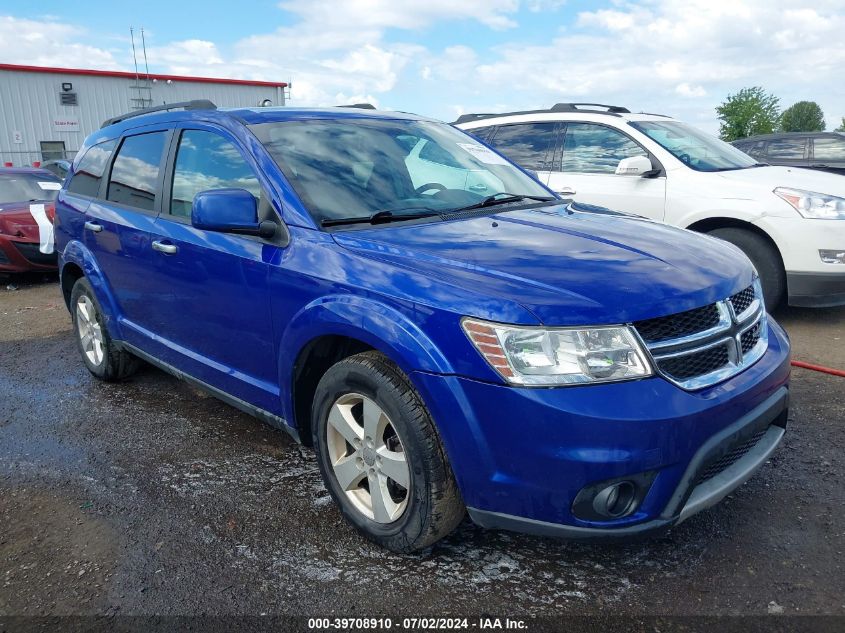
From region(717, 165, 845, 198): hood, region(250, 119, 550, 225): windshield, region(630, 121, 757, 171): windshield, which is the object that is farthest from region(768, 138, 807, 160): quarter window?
region(250, 119, 550, 225): windshield

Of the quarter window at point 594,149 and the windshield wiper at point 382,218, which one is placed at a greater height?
the quarter window at point 594,149

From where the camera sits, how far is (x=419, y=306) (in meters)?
2.28

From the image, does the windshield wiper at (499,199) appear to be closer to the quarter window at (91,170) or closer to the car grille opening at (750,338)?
the car grille opening at (750,338)

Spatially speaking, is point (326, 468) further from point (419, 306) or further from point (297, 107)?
point (297, 107)

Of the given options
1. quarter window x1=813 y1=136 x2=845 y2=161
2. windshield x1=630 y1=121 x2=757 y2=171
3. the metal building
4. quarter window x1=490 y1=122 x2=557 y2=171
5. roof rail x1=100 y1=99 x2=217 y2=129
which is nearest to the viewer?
roof rail x1=100 y1=99 x2=217 y2=129

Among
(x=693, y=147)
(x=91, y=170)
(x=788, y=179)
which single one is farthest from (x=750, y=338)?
(x=91, y=170)

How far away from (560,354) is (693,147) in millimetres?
4791

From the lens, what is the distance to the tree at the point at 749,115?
1873 inches

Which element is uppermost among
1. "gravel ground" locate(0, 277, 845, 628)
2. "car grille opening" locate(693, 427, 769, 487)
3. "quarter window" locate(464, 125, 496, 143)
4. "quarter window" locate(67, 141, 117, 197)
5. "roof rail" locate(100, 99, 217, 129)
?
"roof rail" locate(100, 99, 217, 129)

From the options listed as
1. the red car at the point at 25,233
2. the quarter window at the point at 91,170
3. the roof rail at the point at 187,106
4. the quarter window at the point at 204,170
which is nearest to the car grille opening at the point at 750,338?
the quarter window at the point at 204,170

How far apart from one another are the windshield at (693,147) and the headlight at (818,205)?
0.81 meters

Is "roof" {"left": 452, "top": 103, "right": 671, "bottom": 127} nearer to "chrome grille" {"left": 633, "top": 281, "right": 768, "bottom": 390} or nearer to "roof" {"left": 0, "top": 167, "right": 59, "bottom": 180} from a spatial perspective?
"chrome grille" {"left": 633, "top": 281, "right": 768, "bottom": 390}

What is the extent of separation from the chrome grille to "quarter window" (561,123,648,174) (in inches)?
149

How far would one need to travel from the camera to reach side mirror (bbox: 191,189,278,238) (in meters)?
2.82
